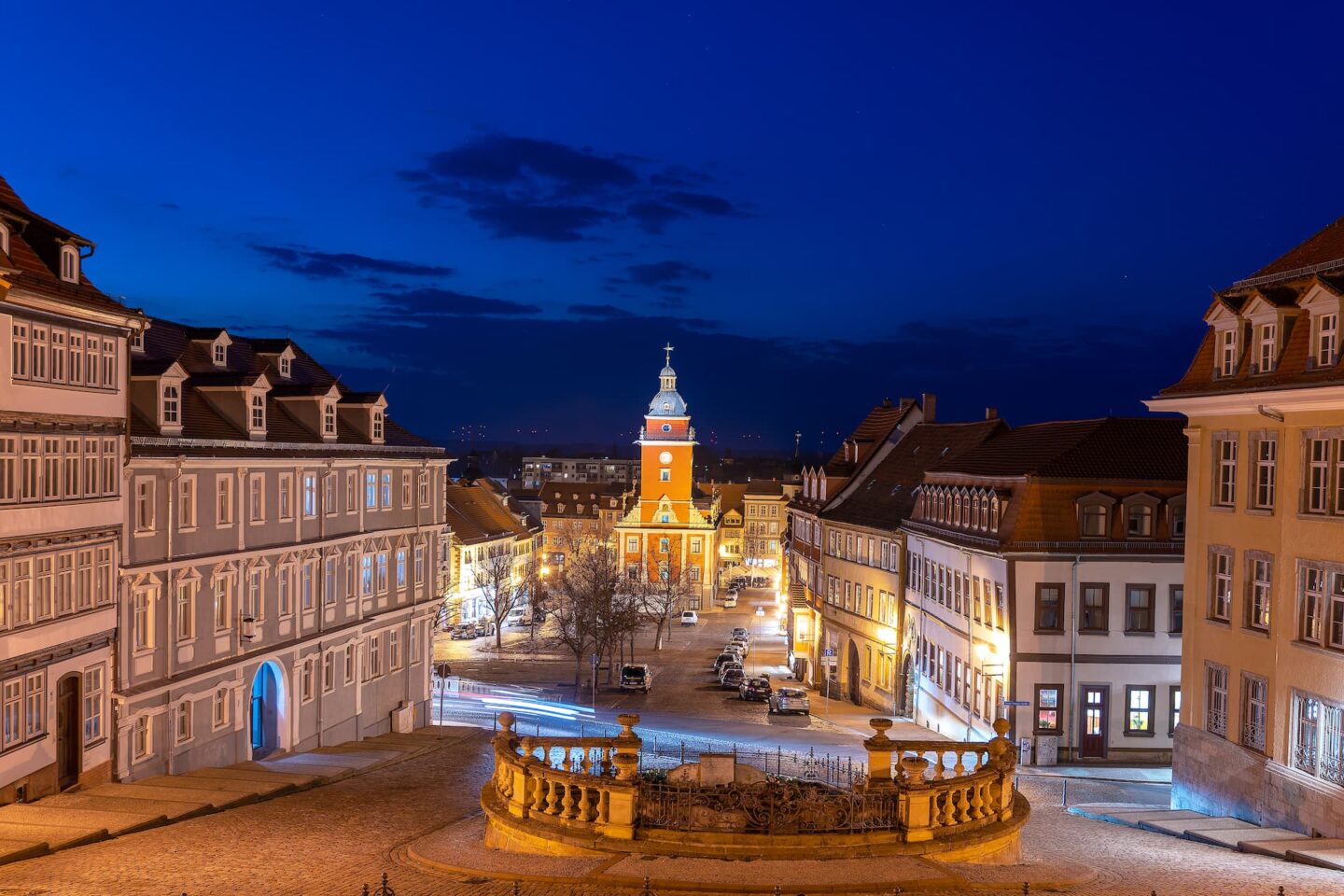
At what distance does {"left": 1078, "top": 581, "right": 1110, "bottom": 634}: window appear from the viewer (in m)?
39.8

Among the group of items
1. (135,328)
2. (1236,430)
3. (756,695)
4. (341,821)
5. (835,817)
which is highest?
(135,328)

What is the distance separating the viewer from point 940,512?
48312mm

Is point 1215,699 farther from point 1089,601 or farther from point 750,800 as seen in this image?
point 750,800

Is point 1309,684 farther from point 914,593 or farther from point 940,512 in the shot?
point 914,593

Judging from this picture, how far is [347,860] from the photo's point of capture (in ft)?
65.8

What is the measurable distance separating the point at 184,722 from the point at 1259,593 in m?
25.5

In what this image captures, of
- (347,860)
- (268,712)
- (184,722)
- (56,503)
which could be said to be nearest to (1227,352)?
(347,860)

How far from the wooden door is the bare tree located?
51.1m

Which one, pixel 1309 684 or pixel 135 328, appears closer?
pixel 1309 684

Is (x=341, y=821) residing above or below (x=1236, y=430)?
below

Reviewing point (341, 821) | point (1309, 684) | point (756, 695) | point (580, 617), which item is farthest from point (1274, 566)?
point (580, 617)

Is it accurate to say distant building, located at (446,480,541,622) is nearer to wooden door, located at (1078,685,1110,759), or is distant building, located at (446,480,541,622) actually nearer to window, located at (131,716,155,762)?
wooden door, located at (1078,685,1110,759)

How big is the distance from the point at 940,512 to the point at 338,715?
22162 millimetres

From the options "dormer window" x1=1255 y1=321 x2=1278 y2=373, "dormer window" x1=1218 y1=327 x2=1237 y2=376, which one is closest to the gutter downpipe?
"dormer window" x1=1218 y1=327 x2=1237 y2=376
